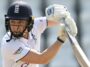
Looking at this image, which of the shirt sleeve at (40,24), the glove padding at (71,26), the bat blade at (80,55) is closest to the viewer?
the bat blade at (80,55)

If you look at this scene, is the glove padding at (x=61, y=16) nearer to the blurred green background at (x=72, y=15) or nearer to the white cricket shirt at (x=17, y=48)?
the white cricket shirt at (x=17, y=48)

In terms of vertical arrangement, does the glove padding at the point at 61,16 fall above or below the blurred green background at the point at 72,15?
above

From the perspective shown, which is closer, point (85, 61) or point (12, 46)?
point (85, 61)

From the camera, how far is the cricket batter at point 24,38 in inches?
220

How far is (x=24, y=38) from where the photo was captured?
18.8ft

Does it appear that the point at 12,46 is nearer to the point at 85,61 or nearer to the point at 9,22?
the point at 9,22

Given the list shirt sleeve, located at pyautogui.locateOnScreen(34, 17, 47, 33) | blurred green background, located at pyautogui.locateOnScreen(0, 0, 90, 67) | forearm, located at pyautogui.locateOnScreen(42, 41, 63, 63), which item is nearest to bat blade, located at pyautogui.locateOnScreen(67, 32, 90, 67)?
forearm, located at pyautogui.locateOnScreen(42, 41, 63, 63)

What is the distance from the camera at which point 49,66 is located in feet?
28.4

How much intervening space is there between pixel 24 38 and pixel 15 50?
0.15 metres

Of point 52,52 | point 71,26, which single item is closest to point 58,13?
point 71,26

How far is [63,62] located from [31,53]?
3.19 metres

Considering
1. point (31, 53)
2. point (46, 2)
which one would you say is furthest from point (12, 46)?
point (46, 2)

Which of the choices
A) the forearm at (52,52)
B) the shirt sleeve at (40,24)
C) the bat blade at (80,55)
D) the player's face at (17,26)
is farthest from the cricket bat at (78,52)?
the shirt sleeve at (40,24)

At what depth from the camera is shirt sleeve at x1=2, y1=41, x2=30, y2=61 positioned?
5.61 metres
